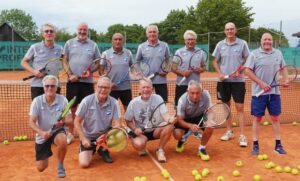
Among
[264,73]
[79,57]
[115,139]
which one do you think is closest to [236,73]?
[264,73]

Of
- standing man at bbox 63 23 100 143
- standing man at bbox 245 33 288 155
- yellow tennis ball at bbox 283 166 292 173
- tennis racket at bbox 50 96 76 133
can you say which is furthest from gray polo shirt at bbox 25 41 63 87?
yellow tennis ball at bbox 283 166 292 173

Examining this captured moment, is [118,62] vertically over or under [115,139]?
over

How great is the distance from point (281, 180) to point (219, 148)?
4.35 feet

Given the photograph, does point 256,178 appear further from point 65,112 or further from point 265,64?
point 65,112

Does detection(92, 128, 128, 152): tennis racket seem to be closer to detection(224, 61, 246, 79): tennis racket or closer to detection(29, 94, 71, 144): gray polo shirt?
detection(29, 94, 71, 144): gray polo shirt

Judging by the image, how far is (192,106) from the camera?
4766mm

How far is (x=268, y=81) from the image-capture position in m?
4.81

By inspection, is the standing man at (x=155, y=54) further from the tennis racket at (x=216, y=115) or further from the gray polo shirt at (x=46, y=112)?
the gray polo shirt at (x=46, y=112)

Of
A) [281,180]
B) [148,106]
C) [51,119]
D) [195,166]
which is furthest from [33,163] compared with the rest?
[281,180]

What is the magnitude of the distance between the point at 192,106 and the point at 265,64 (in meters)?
1.10

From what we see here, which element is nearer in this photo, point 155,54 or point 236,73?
point 236,73

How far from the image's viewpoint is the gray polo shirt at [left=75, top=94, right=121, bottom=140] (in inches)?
174

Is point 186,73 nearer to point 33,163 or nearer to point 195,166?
point 195,166

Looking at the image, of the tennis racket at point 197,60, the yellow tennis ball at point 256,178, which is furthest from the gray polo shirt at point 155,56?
the yellow tennis ball at point 256,178
